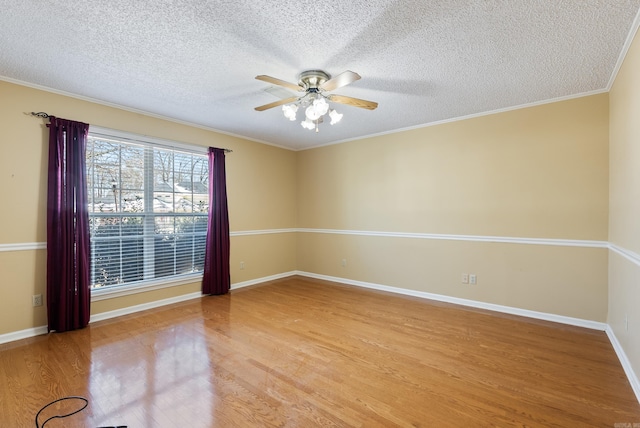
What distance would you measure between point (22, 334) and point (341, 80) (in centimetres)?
392

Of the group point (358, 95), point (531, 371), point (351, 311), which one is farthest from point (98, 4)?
point (531, 371)

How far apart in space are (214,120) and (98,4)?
2.33 m

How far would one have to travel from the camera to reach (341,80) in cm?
235

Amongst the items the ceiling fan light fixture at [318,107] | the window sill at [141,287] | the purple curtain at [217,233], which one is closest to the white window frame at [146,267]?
the window sill at [141,287]

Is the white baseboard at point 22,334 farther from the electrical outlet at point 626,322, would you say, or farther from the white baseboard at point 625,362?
the electrical outlet at point 626,322

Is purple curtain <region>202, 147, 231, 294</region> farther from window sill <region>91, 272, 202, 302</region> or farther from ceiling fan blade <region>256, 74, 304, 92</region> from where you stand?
ceiling fan blade <region>256, 74, 304, 92</region>

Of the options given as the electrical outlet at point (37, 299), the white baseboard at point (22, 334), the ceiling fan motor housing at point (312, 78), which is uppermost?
the ceiling fan motor housing at point (312, 78)

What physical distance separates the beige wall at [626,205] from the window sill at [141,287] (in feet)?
15.6

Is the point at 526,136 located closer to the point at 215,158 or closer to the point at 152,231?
the point at 215,158

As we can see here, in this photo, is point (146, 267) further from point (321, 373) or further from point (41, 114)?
point (321, 373)

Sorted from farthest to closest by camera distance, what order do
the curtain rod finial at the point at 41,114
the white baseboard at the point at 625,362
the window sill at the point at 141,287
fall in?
the window sill at the point at 141,287, the curtain rod finial at the point at 41,114, the white baseboard at the point at 625,362

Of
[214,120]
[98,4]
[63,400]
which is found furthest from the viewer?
[214,120]

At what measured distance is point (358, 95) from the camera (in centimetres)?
330

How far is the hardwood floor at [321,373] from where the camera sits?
1.85 meters
